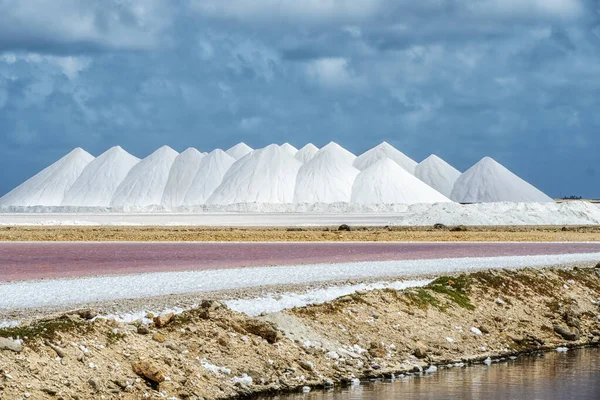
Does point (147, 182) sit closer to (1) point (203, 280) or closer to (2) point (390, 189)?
(2) point (390, 189)

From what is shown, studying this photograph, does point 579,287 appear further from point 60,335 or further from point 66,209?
point 66,209

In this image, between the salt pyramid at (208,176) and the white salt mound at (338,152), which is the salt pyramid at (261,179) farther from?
the white salt mound at (338,152)

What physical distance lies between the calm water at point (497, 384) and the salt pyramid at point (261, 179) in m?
87.5

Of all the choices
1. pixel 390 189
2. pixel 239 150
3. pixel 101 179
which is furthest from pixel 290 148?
pixel 390 189

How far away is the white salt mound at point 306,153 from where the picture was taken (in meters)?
120

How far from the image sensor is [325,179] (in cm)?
10506

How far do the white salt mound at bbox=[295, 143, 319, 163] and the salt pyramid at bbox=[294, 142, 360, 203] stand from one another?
5.22 metres

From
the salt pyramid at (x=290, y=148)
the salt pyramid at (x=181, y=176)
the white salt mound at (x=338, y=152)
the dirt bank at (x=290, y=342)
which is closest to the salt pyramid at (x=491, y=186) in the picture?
the white salt mound at (x=338, y=152)

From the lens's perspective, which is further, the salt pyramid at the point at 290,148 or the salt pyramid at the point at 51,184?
the salt pyramid at the point at 290,148

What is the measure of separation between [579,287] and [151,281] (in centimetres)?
912

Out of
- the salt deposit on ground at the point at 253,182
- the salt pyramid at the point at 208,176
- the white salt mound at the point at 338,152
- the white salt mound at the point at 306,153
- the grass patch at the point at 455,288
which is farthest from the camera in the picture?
the white salt mound at the point at 306,153

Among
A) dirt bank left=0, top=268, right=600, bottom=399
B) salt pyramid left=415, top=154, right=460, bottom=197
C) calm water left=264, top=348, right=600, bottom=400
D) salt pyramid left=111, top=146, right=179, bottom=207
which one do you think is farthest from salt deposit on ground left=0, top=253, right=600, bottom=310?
salt pyramid left=415, top=154, right=460, bottom=197

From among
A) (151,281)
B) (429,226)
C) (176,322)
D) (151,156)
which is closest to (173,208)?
(151,156)

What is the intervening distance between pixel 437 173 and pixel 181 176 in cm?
3571
